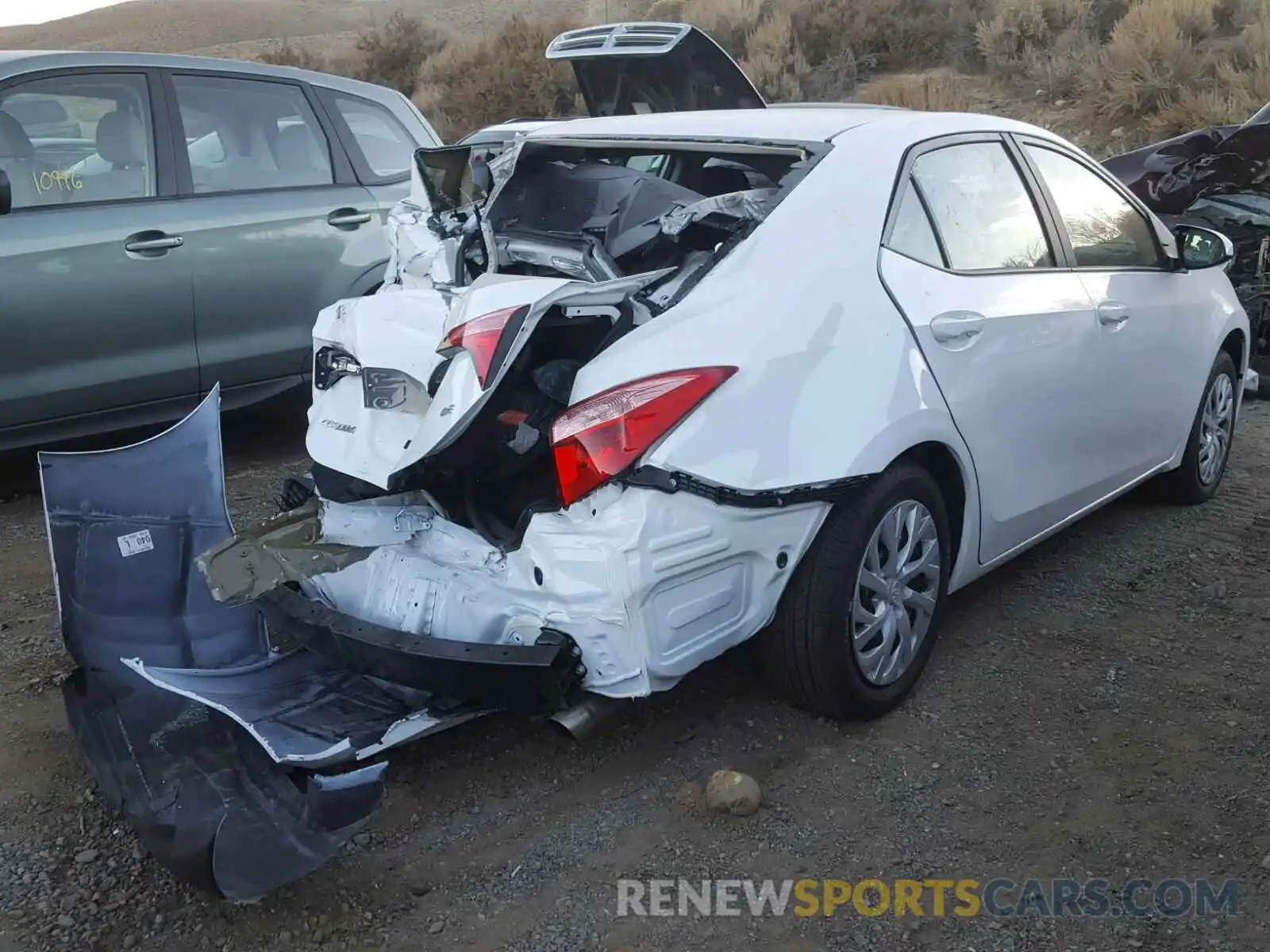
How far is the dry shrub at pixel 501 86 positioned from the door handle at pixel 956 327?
1494cm

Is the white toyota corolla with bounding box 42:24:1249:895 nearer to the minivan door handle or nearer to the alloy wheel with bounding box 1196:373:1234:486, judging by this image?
the minivan door handle

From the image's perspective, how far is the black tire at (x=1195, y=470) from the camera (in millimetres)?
5261

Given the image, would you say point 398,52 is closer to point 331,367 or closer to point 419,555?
point 331,367

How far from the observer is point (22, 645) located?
13.5 feet

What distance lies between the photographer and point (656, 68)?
491 centimetres

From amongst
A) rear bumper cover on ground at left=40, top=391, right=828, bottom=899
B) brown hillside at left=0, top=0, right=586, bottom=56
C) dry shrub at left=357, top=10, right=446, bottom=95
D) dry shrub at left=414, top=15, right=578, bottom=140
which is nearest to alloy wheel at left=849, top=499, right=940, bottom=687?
rear bumper cover on ground at left=40, top=391, right=828, bottom=899

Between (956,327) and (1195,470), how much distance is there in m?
2.37

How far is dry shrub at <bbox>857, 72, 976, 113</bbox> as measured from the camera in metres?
15.1

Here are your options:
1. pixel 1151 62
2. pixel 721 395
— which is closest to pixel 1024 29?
pixel 1151 62

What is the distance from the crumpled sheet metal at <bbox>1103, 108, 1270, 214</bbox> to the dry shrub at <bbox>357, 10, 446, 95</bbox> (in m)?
18.5

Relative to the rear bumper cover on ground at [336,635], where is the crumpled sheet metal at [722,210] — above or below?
above

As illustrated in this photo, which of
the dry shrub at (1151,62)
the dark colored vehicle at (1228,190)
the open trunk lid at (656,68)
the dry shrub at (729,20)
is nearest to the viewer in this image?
the open trunk lid at (656,68)

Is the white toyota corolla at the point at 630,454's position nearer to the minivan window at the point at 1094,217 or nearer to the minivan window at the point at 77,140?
the minivan window at the point at 1094,217

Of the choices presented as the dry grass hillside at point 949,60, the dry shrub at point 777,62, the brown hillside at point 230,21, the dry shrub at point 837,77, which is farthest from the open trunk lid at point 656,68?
the brown hillside at point 230,21
